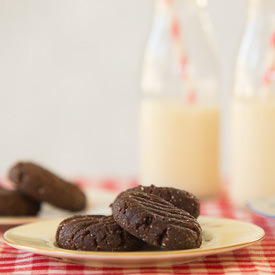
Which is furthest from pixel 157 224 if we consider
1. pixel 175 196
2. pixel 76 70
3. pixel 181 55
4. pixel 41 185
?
pixel 76 70

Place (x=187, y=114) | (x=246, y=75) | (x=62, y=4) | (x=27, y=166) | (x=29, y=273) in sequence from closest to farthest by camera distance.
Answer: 1. (x=29, y=273)
2. (x=27, y=166)
3. (x=246, y=75)
4. (x=187, y=114)
5. (x=62, y=4)

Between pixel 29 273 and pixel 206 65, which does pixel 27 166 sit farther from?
pixel 206 65

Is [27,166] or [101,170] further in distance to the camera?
[101,170]

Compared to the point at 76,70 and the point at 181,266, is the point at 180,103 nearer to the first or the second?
the point at 181,266

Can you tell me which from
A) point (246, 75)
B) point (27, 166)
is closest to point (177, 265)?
point (27, 166)

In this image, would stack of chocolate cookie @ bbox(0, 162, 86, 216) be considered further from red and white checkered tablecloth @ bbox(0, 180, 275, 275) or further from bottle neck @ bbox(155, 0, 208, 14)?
bottle neck @ bbox(155, 0, 208, 14)

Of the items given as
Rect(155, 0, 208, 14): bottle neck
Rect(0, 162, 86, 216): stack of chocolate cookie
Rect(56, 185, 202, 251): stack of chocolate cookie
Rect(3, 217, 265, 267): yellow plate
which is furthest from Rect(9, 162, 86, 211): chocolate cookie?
Rect(155, 0, 208, 14): bottle neck
